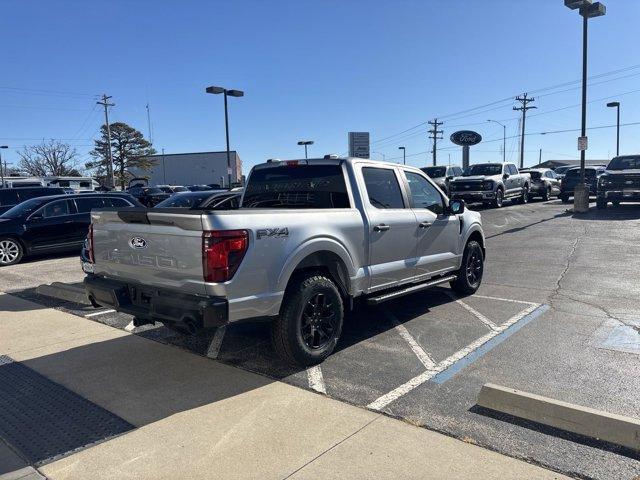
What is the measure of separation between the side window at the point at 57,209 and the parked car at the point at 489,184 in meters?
14.0

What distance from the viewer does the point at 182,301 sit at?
12.7ft

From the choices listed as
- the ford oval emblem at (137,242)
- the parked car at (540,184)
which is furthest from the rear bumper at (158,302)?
the parked car at (540,184)

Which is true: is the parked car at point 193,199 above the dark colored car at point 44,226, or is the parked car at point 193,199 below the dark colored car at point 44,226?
above

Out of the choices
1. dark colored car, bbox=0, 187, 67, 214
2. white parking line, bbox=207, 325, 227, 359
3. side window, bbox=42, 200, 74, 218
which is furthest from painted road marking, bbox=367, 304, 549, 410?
dark colored car, bbox=0, 187, 67, 214

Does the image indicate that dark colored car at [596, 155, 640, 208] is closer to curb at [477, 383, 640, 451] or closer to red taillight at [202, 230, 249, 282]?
curb at [477, 383, 640, 451]

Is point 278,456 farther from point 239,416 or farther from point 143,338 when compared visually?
point 143,338

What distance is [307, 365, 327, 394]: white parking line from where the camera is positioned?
419 centimetres

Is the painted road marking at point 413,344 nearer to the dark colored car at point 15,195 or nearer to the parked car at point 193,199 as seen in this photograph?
the parked car at point 193,199

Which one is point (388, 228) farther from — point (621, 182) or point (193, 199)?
point (621, 182)

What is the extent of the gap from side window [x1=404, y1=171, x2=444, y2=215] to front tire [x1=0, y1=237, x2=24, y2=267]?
9.76 m

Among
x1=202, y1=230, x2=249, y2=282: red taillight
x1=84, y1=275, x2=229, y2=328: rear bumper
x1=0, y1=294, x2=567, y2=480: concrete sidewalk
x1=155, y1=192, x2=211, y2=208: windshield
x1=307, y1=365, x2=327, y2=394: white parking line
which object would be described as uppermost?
x1=155, y1=192, x2=211, y2=208: windshield

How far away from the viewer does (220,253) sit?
3785 millimetres

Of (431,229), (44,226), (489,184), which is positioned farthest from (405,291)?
(489,184)

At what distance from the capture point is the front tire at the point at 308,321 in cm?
434
